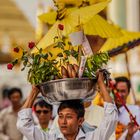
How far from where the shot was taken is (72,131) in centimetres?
781

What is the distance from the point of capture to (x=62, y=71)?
26.7ft

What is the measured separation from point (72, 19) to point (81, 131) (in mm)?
1313

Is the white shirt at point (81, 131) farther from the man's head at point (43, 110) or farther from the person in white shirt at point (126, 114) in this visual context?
the man's head at point (43, 110)

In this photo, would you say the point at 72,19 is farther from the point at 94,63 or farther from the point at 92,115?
the point at 92,115

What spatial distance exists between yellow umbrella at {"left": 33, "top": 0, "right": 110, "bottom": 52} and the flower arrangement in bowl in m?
0.27

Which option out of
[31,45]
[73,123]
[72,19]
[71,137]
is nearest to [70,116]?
[73,123]

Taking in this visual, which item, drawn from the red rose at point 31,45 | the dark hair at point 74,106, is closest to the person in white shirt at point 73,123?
the dark hair at point 74,106

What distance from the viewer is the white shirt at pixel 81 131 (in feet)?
25.5

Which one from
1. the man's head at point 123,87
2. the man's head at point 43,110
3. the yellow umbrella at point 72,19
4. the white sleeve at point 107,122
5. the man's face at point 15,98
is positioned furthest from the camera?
the man's face at point 15,98

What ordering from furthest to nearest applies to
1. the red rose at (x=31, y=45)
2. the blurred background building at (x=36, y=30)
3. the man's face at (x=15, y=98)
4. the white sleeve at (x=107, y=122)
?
1. the blurred background building at (x=36, y=30)
2. the man's face at (x=15, y=98)
3. the red rose at (x=31, y=45)
4. the white sleeve at (x=107, y=122)

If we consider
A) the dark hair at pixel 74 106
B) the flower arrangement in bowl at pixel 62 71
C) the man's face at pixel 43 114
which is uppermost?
the flower arrangement in bowl at pixel 62 71

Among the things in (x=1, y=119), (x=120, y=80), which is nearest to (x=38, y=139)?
(x=120, y=80)

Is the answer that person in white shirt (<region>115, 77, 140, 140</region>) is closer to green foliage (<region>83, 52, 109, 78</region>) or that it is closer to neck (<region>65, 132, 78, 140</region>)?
green foliage (<region>83, 52, 109, 78</region>)

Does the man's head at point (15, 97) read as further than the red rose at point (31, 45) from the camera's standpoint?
Yes
